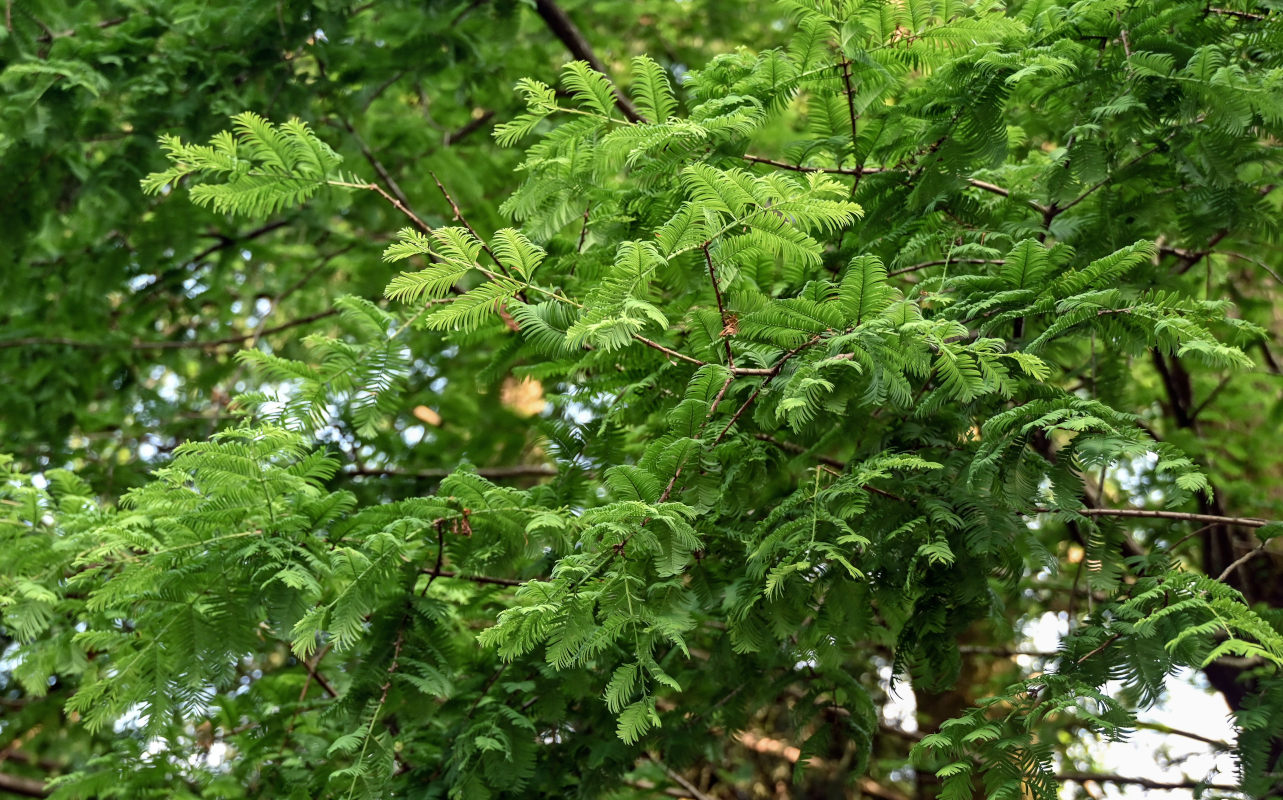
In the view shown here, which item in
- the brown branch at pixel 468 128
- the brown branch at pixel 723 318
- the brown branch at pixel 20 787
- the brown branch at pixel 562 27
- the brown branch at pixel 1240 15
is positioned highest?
the brown branch at pixel 1240 15

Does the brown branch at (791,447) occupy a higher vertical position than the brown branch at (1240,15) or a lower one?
lower

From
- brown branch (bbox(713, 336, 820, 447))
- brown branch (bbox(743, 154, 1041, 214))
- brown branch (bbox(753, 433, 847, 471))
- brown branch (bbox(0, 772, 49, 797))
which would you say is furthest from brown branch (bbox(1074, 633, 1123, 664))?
brown branch (bbox(0, 772, 49, 797))

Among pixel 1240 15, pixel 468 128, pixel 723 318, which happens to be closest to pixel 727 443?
pixel 723 318

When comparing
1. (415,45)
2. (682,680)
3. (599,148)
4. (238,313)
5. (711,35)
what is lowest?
(238,313)

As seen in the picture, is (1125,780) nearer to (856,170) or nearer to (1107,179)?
(1107,179)

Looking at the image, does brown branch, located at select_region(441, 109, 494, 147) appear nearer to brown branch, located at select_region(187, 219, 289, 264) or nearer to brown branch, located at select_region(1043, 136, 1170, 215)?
brown branch, located at select_region(187, 219, 289, 264)

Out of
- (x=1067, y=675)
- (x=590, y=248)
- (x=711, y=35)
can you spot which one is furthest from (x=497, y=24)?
(x=1067, y=675)

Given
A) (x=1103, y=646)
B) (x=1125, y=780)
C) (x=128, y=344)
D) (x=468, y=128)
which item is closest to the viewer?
(x=1103, y=646)

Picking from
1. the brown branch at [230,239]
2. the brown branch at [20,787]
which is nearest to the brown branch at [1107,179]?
the brown branch at [230,239]

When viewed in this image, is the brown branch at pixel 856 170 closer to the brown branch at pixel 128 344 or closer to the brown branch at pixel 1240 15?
the brown branch at pixel 1240 15

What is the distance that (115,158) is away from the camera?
15.0 ft

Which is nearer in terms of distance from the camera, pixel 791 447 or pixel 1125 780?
pixel 791 447

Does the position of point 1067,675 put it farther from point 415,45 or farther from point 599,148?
point 415,45

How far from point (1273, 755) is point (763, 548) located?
8.40 feet
